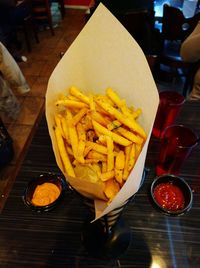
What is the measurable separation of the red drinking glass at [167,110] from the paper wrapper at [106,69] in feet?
0.87

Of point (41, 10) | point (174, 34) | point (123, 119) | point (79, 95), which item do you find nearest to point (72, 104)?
point (79, 95)

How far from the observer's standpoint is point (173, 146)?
79 cm

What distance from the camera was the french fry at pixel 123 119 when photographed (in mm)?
577

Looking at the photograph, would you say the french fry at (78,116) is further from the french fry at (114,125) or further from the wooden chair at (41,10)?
the wooden chair at (41,10)

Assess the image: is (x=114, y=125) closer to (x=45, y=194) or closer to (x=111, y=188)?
(x=111, y=188)

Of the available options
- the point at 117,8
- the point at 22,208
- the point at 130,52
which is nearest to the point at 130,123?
the point at 130,52

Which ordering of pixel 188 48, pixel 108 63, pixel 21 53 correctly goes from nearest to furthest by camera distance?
pixel 108 63
pixel 188 48
pixel 21 53

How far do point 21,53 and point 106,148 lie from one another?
3187mm

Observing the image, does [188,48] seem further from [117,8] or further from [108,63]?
[108,63]

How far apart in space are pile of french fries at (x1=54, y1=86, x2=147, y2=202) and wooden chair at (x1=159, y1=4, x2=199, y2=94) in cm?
150

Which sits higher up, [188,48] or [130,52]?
[130,52]

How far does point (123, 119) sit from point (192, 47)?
139 cm

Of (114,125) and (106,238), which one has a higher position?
(114,125)

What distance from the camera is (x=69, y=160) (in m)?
0.57
